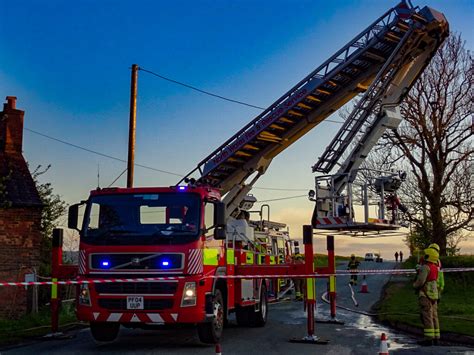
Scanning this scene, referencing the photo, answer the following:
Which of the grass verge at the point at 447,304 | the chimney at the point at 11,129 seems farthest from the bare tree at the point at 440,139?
the chimney at the point at 11,129

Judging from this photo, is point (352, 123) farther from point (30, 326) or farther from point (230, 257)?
point (30, 326)

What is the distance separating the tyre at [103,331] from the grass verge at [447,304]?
19.7 feet

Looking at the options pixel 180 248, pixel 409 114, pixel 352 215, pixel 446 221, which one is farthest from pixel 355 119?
pixel 446 221

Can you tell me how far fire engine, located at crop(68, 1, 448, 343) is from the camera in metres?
9.28

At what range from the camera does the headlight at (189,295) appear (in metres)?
9.18

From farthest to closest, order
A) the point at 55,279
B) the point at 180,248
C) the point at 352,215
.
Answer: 1. the point at 352,215
2. the point at 55,279
3. the point at 180,248

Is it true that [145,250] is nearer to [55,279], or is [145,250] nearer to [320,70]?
[55,279]

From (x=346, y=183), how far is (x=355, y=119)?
1.55 m

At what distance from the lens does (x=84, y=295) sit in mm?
9539

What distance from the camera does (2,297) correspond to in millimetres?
16625

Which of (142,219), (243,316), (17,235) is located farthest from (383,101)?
(17,235)

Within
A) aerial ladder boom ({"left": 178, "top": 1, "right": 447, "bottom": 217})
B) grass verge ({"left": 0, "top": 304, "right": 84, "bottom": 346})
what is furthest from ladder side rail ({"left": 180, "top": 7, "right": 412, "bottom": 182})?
grass verge ({"left": 0, "top": 304, "right": 84, "bottom": 346})

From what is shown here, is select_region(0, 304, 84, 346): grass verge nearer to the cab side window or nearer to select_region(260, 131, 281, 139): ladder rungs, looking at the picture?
the cab side window

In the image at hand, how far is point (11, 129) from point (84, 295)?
11119mm
